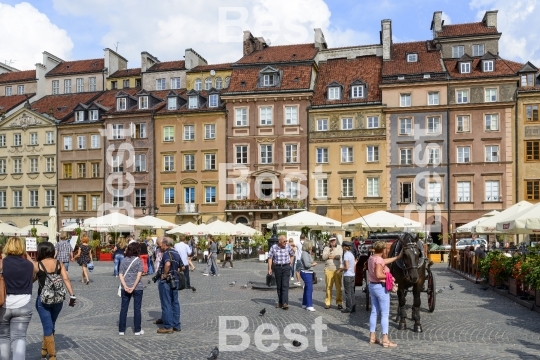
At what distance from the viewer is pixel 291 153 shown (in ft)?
157

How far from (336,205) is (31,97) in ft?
94.8

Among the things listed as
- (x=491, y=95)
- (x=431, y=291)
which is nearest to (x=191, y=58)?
(x=491, y=95)

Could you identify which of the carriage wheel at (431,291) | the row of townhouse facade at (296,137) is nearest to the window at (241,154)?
the row of townhouse facade at (296,137)

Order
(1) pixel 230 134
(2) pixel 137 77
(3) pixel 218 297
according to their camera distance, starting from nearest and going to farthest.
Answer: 1. (3) pixel 218 297
2. (1) pixel 230 134
3. (2) pixel 137 77

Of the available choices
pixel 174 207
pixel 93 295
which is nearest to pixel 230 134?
pixel 174 207

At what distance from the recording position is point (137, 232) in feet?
165

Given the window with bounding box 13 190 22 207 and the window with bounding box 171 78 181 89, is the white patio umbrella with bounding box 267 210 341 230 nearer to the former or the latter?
the window with bounding box 171 78 181 89

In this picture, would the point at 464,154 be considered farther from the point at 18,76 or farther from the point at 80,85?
the point at 18,76

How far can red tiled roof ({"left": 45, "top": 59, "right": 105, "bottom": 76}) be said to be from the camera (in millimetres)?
58344

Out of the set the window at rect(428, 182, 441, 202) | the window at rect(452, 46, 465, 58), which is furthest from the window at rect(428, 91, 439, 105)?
the window at rect(428, 182, 441, 202)

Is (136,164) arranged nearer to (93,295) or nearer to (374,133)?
(374,133)

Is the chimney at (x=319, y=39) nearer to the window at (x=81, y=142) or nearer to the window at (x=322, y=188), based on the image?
the window at (x=322, y=188)

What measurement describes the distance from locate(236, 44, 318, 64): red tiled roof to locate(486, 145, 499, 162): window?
47.0 ft

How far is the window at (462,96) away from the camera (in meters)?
44.6
